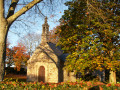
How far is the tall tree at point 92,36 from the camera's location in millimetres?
11078

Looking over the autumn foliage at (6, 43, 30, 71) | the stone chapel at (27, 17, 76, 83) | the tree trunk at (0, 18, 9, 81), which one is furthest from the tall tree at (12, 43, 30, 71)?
the tree trunk at (0, 18, 9, 81)

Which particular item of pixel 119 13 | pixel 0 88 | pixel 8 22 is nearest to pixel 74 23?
pixel 119 13

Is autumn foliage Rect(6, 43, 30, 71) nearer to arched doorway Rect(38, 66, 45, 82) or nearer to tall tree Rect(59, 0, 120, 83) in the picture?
arched doorway Rect(38, 66, 45, 82)

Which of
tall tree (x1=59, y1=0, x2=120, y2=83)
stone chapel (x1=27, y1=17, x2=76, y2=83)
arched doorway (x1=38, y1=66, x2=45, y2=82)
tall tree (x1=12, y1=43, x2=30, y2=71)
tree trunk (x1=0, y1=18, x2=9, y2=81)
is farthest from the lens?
tall tree (x1=12, y1=43, x2=30, y2=71)

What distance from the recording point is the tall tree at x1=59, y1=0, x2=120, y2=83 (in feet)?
36.3

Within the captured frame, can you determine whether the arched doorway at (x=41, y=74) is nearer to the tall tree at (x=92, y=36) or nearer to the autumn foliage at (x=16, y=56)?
the tall tree at (x=92, y=36)

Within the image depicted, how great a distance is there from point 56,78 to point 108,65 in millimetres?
11284

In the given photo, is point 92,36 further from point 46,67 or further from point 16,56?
point 16,56

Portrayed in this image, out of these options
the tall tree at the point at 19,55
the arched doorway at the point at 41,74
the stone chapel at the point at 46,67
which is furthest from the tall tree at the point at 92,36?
the tall tree at the point at 19,55

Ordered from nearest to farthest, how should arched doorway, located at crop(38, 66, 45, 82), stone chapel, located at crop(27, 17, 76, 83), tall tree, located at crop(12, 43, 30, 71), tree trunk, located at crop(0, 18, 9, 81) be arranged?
1. tree trunk, located at crop(0, 18, 9, 81)
2. stone chapel, located at crop(27, 17, 76, 83)
3. arched doorway, located at crop(38, 66, 45, 82)
4. tall tree, located at crop(12, 43, 30, 71)

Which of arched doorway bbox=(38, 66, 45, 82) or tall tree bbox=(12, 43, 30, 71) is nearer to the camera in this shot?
arched doorway bbox=(38, 66, 45, 82)

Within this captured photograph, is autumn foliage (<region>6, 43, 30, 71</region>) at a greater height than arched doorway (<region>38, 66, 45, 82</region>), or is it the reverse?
autumn foliage (<region>6, 43, 30, 71</region>)

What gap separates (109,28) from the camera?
38.0 feet

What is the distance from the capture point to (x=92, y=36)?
1211 cm
